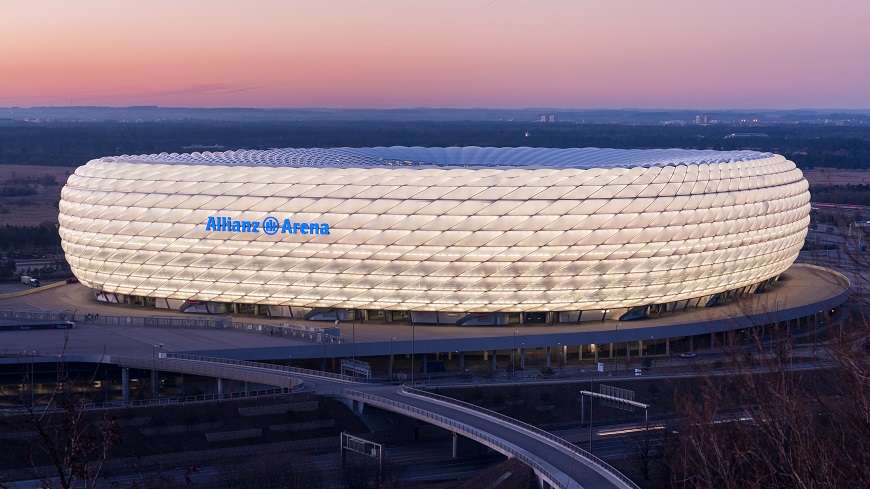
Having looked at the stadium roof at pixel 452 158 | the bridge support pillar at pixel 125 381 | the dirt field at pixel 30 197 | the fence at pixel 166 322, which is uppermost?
the stadium roof at pixel 452 158

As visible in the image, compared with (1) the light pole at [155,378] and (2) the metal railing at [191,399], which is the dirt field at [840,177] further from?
(2) the metal railing at [191,399]

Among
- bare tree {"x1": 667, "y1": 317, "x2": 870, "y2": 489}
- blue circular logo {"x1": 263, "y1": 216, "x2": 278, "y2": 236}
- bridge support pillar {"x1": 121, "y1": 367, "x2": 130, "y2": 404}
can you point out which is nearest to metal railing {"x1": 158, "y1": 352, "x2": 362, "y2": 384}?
bridge support pillar {"x1": 121, "y1": 367, "x2": 130, "y2": 404}

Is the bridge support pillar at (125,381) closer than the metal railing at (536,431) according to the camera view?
No

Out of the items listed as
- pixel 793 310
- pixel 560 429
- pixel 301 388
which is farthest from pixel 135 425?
pixel 793 310

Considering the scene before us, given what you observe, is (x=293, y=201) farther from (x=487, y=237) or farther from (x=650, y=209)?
(x=650, y=209)

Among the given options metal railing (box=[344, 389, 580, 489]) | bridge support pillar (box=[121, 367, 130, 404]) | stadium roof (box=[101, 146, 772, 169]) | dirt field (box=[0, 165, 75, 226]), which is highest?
stadium roof (box=[101, 146, 772, 169])

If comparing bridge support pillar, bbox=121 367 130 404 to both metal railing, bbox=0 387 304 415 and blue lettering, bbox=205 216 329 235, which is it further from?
blue lettering, bbox=205 216 329 235

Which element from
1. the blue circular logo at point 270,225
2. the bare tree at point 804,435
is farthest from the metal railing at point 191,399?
the bare tree at point 804,435
